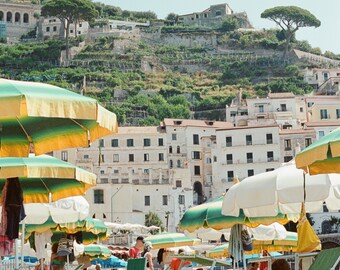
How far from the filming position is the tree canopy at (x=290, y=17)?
117 meters

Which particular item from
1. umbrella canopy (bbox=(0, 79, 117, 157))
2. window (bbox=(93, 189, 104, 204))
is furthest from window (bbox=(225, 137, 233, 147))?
umbrella canopy (bbox=(0, 79, 117, 157))

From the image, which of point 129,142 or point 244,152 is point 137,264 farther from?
point 129,142

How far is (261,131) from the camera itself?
6531 cm

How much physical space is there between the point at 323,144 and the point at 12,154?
3290mm

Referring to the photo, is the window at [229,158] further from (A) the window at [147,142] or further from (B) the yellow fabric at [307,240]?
(B) the yellow fabric at [307,240]

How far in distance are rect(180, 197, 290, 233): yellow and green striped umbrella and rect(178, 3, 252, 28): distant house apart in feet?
385

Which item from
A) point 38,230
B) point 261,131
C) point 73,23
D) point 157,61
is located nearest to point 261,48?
point 157,61

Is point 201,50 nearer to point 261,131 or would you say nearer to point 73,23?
point 73,23

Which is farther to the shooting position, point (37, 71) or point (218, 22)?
point (218, 22)

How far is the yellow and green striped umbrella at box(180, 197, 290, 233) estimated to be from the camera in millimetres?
12031

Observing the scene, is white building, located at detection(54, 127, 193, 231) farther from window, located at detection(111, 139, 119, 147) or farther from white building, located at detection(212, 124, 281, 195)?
white building, located at detection(212, 124, 281, 195)

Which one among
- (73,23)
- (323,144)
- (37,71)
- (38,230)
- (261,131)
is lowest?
(38,230)

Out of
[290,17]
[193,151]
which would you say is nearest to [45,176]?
[193,151]

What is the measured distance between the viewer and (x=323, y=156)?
825 centimetres
